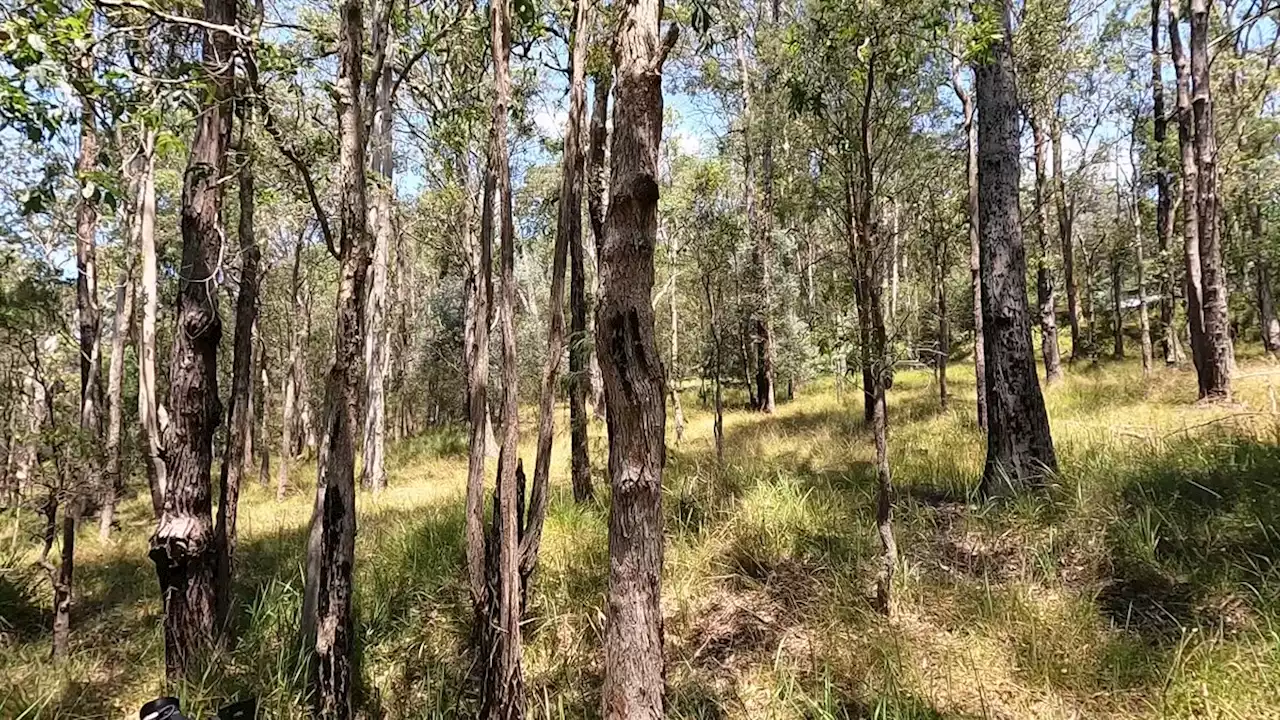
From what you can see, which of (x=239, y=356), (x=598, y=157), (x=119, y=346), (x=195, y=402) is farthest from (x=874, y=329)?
(x=119, y=346)

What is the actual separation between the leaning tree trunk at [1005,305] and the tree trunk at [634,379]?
3835 mm

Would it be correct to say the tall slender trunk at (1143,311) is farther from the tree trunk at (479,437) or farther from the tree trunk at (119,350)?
the tree trunk at (119,350)

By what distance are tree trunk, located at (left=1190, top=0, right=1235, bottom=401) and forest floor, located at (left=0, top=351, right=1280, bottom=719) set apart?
Result: 2666 millimetres

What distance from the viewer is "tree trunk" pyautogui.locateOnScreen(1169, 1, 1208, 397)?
28.9 ft

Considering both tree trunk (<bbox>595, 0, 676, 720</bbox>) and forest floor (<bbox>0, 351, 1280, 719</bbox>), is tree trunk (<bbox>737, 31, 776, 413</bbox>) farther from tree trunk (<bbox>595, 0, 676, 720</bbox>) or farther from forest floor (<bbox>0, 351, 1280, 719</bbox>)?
tree trunk (<bbox>595, 0, 676, 720</bbox>)

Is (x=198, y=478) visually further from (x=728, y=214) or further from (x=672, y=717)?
(x=728, y=214)

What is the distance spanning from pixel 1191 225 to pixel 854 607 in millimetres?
9329

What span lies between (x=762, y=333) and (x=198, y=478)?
45.8ft

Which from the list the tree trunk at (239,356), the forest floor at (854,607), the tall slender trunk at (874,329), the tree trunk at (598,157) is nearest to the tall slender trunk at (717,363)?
the forest floor at (854,607)

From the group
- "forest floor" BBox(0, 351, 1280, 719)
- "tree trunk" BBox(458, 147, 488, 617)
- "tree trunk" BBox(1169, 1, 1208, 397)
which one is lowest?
"forest floor" BBox(0, 351, 1280, 719)

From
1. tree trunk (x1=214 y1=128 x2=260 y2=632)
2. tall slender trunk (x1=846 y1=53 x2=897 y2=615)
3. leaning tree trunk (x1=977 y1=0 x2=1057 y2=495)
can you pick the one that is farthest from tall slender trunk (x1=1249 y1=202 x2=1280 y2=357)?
tree trunk (x1=214 y1=128 x2=260 y2=632)

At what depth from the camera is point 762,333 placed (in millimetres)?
16562

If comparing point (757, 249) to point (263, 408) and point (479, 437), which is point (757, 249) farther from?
point (263, 408)

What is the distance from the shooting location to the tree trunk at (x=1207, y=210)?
27.8 ft
